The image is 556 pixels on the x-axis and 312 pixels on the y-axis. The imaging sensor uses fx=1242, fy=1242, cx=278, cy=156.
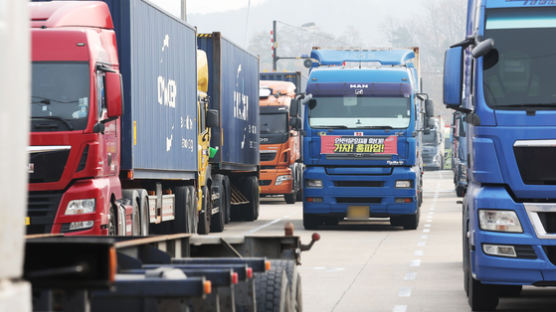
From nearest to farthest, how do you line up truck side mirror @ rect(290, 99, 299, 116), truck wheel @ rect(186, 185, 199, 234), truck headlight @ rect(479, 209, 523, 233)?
truck headlight @ rect(479, 209, 523, 233) → truck wheel @ rect(186, 185, 199, 234) → truck side mirror @ rect(290, 99, 299, 116)

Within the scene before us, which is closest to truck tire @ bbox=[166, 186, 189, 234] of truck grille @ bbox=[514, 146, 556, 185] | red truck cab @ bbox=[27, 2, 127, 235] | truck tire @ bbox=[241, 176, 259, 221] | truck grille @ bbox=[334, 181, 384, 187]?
truck grille @ bbox=[334, 181, 384, 187]

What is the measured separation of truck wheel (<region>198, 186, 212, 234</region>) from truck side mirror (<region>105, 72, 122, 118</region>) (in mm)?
8769

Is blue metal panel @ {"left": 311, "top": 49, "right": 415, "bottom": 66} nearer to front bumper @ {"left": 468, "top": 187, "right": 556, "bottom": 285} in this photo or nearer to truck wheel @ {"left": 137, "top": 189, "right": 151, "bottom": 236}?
truck wheel @ {"left": 137, "top": 189, "right": 151, "bottom": 236}

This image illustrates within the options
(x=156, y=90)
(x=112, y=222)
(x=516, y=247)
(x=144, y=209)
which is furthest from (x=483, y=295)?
(x=156, y=90)

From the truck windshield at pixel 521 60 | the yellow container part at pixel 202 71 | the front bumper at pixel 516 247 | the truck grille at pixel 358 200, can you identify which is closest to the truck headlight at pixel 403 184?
the truck grille at pixel 358 200

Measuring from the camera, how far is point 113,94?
47.1 feet

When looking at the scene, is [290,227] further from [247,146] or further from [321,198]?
[247,146]

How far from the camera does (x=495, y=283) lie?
10469 millimetres

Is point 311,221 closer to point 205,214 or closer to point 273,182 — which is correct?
point 205,214

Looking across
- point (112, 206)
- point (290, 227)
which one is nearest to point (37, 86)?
point (112, 206)

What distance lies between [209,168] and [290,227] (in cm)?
1562

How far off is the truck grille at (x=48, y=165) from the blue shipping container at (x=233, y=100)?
410 inches

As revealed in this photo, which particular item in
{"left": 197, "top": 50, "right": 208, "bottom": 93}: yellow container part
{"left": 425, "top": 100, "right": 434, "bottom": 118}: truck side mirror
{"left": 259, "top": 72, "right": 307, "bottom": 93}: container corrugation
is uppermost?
Answer: {"left": 259, "top": 72, "right": 307, "bottom": 93}: container corrugation

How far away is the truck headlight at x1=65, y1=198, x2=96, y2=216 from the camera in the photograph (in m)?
14.1
